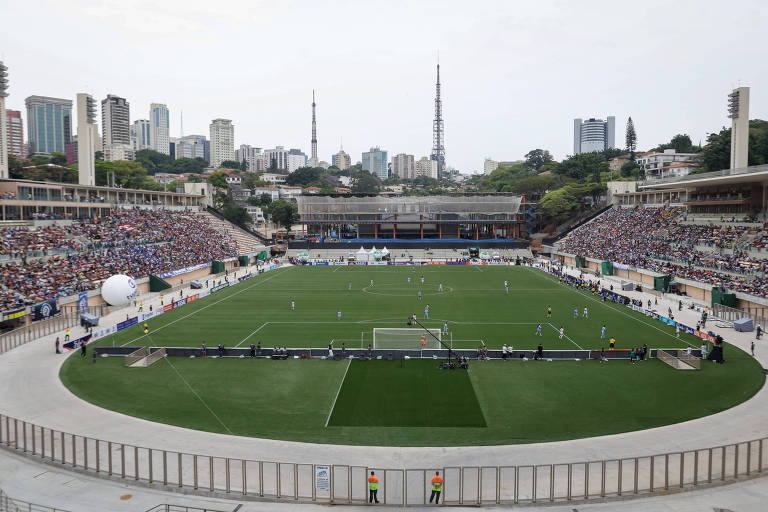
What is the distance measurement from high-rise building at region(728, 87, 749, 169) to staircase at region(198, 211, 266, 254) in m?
75.3

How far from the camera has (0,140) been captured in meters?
58.4

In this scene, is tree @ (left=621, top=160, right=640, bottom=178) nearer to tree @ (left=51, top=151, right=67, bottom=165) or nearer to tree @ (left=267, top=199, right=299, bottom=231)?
tree @ (left=267, top=199, right=299, bottom=231)

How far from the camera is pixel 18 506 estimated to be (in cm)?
1441

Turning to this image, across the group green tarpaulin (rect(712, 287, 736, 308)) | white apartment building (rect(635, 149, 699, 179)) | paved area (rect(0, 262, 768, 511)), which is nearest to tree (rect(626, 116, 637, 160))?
white apartment building (rect(635, 149, 699, 179))

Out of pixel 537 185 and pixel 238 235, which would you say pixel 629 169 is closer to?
pixel 537 185

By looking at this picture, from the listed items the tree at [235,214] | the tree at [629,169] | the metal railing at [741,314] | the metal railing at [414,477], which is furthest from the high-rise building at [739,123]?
the tree at [235,214]

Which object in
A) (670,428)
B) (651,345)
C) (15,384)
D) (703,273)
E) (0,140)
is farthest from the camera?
(0,140)

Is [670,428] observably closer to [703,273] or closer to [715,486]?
[715,486]

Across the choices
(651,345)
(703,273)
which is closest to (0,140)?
(651,345)

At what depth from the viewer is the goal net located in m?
33.1

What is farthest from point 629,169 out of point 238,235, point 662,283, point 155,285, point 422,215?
point 155,285

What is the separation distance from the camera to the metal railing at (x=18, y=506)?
13.9 metres

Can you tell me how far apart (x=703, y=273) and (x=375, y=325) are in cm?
3539

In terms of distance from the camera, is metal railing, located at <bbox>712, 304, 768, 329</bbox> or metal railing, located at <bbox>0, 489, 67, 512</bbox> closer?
metal railing, located at <bbox>0, 489, 67, 512</bbox>
